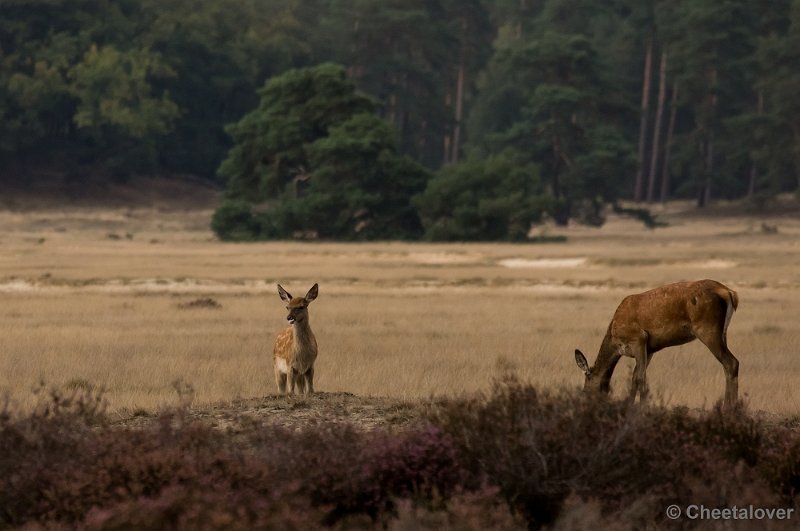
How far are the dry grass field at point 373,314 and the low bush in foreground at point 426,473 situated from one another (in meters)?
1.32

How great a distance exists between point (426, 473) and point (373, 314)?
18162 millimetres

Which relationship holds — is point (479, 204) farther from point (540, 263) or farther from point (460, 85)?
point (460, 85)

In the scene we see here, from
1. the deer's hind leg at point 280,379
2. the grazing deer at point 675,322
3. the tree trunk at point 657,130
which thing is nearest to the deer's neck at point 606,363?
the grazing deer at point 675,322

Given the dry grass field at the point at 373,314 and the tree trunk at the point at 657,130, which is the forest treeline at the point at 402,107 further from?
the dry grass field at the point at 373,314

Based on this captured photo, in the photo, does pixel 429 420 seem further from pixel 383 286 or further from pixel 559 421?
pixel 383 286

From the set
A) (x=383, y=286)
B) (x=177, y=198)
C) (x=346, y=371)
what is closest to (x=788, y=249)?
(x=383, y=286)

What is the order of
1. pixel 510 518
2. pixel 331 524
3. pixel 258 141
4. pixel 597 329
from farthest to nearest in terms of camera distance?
1. pixel 258 141
2. pixel 597 329
3. pixel 331 524
4. pixel 510 518

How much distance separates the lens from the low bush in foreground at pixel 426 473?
831 cm

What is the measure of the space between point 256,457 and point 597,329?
15566mm

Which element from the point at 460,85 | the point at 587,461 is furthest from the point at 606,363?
the point at 460,85

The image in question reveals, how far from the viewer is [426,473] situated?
352 inches

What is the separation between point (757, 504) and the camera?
28.0ft

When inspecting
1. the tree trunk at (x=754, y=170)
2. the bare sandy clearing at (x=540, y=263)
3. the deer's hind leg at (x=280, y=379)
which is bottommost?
the bare sandy clearing at (x=540, y=263)

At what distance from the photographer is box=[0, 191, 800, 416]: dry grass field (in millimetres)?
17562
